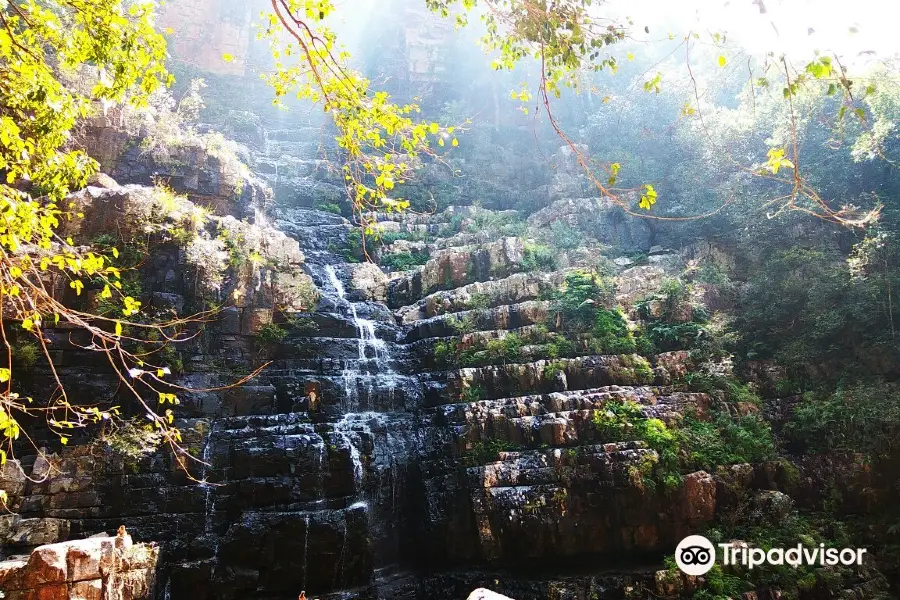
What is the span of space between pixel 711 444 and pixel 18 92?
11084 mm

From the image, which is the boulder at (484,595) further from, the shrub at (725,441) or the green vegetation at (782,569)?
the shrub at (725,441)

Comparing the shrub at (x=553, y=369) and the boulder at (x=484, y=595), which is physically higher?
the shrub at (x=553, y=369)

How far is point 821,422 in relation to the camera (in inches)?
402

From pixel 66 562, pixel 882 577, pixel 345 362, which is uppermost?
pixel 345 362

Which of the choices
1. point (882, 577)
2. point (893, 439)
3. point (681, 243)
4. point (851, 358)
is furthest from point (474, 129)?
point (882, 577)

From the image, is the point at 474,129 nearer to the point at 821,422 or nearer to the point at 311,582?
the point at 821,422

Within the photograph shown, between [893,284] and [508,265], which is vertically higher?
[508,265]

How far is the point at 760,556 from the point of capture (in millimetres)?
8344

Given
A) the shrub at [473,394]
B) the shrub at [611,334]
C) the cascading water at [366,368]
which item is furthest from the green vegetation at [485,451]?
the shrub at [611,334]

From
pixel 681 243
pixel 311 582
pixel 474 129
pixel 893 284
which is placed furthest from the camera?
pixel 474 129

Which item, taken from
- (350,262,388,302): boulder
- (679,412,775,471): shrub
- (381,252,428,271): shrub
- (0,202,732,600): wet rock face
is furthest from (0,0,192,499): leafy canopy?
(381,252,428,271): shrub

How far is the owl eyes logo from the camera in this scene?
8.23 meters

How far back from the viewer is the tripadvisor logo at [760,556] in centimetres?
829

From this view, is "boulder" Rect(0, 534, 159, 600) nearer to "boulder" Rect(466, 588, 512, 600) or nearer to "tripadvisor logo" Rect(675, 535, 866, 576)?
"boulder" Rect(466, 588, 512, 600)
